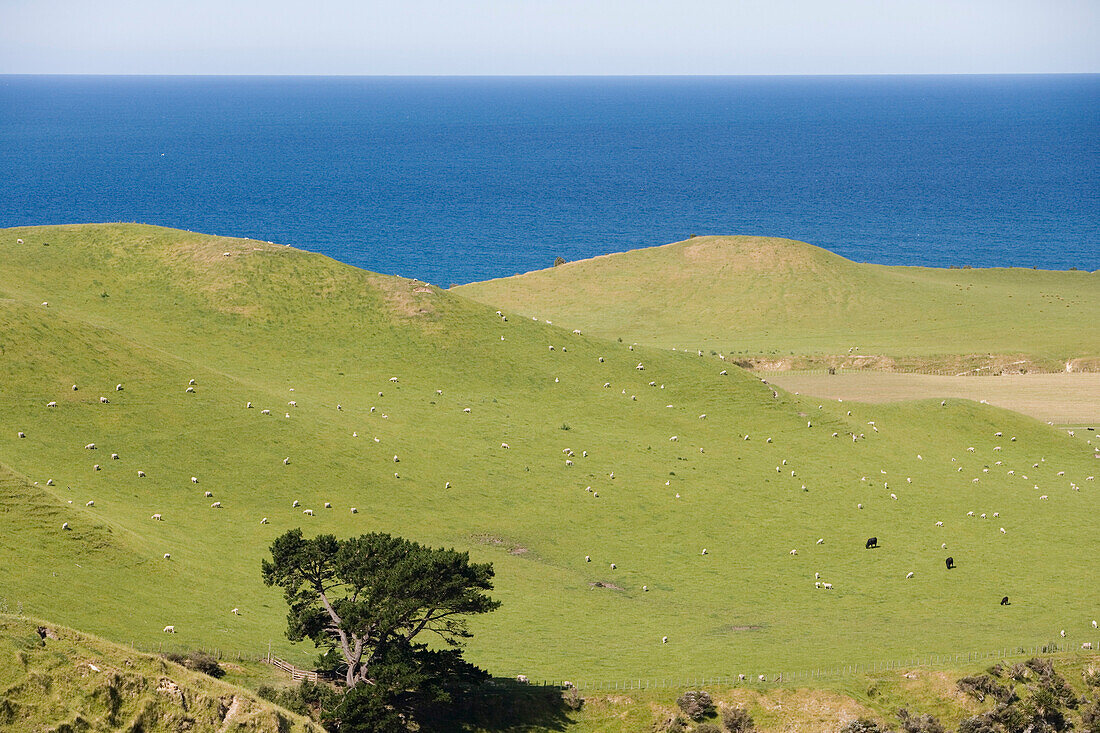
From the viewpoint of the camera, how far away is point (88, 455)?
69.3 m

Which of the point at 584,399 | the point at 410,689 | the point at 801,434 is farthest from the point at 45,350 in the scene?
the point at 801,434

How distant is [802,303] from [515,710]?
355ft

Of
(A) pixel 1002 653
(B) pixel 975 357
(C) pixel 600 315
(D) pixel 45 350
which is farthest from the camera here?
(C) pixel 600 315

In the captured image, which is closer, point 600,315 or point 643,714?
point 643,714

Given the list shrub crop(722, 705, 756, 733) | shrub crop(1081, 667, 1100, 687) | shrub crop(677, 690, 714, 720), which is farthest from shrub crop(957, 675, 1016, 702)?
shrub crop(677, 690, 714, 720)

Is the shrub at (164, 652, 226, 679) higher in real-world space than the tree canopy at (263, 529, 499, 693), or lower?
lower

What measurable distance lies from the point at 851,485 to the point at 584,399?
22284 millimetres

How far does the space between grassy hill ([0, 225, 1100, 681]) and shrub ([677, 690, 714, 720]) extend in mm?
3485

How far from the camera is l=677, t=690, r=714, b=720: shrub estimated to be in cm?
4728

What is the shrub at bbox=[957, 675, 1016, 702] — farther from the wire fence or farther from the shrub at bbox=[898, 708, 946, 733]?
the shrub at bbox=[898, 708, 946, 733]

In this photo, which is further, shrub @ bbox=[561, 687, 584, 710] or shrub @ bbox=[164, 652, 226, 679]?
shrub @ bbox=[561, 687, 584, 710]

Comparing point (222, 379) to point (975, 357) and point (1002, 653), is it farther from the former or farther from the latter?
point (975, 357)

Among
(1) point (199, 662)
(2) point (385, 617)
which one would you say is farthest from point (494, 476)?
(1) point (199, 662)

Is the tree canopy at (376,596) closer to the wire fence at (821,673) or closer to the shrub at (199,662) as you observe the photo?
the shrub at (199,662)
